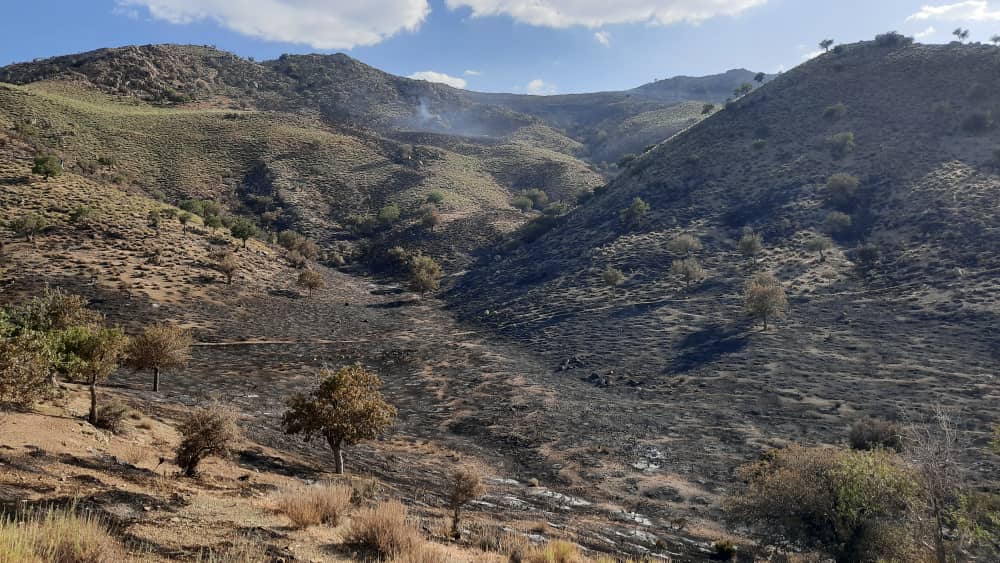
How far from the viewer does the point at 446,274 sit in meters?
62.3

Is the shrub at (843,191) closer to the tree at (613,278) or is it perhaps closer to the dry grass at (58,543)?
the tree at (613,278)

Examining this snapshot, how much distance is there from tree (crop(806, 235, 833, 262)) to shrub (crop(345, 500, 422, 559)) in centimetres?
4760

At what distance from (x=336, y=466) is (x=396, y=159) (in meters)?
88.8

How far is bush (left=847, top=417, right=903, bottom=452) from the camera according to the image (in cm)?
1909

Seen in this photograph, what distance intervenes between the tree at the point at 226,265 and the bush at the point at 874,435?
45699 millimetres

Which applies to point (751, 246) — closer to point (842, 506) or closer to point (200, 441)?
point (842, 506)

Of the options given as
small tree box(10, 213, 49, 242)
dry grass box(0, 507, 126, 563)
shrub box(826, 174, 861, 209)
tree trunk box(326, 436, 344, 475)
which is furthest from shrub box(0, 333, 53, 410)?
shrub box(826, 174, 861, 209)

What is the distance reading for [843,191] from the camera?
5400 centimetres

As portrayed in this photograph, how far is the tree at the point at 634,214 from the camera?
61.2m

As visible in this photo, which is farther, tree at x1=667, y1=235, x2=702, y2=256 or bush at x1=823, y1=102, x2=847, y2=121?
bush at x1=823, y1=102, x2=847, y2=121

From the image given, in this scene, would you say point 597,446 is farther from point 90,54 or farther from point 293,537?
point 90,54

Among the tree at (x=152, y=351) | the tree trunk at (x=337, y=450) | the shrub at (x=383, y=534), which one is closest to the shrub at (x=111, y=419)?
the tree trunk at (x=337, y=450)

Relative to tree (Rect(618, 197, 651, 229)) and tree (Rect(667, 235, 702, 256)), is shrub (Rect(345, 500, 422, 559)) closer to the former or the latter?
tree (Rect(667, 235, 702, 256))

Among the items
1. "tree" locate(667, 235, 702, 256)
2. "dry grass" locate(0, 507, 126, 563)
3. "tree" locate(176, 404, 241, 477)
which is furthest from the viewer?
"tree" locate(667, 235, 702, 256)
